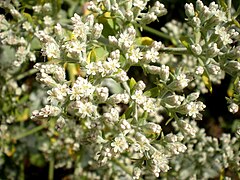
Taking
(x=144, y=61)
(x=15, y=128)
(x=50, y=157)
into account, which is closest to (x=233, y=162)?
(x=144, y=61)

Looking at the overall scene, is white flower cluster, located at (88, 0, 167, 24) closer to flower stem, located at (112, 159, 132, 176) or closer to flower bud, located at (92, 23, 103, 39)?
flower bud, located at (92, 23, 103, 39)

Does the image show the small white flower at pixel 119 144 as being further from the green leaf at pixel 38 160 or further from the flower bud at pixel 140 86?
the green leaf at pixel 38 160

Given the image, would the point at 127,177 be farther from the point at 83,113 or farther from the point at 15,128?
the point at 83,113

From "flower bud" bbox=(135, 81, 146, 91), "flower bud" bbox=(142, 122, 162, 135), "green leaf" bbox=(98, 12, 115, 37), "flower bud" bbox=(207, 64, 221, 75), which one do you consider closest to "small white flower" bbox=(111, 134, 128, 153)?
"flower bud" bbox=(142, 122, 162, 135)

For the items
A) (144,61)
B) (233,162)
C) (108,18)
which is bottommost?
(233,162)

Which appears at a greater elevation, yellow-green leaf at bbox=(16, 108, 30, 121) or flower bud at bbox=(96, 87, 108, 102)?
flower bud at bbox=(96, 87, 108, 102)

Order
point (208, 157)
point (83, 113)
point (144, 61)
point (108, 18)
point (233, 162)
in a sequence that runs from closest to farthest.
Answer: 1. point (83, 113)
2. point (144, 61)
3. point (108, 18)
4. point (233, 162)
5. point (208, 157)

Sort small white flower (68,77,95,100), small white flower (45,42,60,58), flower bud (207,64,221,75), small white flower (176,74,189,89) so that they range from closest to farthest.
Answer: small white flower (68,77,95,100) → small white flower (45,42,60,58) → small white flower (176,74,189,89) → flower bud (207,64,221,75)

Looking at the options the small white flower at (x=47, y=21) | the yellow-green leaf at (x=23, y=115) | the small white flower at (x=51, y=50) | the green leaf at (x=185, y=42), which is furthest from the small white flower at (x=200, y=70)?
the yellow-green leaf at (x=23, y=115)

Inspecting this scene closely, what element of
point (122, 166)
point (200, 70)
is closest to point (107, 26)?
point (200, 70)

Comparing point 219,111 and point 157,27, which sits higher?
point 157,27

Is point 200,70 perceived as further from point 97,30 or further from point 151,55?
point 97,30
